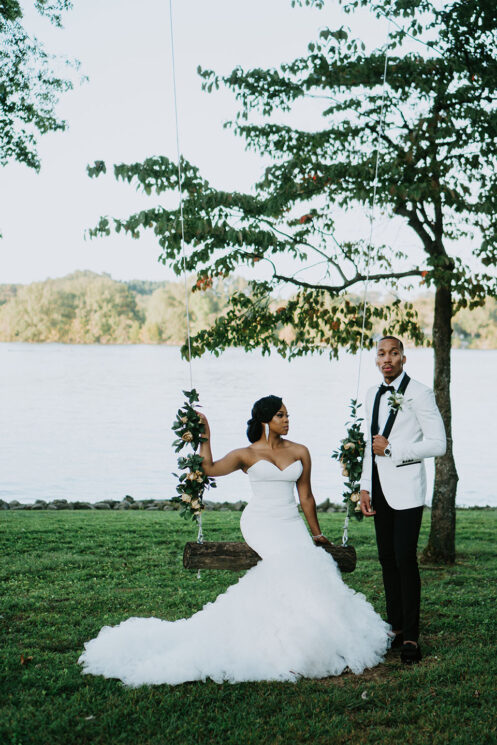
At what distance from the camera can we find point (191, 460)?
528 centimetres

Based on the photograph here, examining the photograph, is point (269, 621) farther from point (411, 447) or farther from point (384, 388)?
point (384, 388)

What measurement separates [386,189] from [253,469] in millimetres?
3647

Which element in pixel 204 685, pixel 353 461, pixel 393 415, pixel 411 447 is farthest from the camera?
pixel 353 461

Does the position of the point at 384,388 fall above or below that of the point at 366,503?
above

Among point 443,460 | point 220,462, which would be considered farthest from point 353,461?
point 443,460

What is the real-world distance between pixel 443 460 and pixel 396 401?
364 cm

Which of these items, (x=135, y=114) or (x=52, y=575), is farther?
(x=135, y=114)

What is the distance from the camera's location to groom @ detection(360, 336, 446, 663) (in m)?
4.89

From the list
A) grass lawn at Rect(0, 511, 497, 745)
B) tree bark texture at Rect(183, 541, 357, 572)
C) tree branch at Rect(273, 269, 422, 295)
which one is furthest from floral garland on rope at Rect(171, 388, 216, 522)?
tree branch at Rect(273, 269, 422, 295)

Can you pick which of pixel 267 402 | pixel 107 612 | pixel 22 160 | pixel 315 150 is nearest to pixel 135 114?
pixel 315 150

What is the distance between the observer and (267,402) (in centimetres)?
516

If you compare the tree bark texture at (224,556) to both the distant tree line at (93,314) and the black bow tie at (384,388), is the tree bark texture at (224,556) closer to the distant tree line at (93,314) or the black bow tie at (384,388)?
the black bow tie at (384,388)

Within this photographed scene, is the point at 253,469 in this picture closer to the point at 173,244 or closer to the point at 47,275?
the point at 173,244

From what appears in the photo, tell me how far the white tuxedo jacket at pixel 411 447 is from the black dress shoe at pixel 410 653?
896 mm
